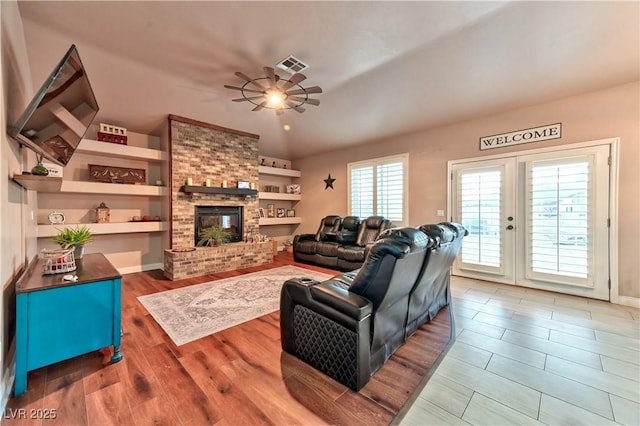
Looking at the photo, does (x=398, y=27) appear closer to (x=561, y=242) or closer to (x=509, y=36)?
(x=509, y=36)

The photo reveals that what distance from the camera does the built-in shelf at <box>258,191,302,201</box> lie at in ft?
22.9

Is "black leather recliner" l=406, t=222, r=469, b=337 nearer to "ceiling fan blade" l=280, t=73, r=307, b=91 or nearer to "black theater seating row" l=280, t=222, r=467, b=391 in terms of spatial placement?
"black theater seating row" l=280, t=222, r=467, b=391

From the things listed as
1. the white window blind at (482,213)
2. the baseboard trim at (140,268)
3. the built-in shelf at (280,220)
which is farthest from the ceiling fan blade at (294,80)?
the baseboard trim at (140,268)

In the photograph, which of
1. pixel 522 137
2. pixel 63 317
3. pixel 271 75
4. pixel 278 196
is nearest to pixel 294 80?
pixel 271 75

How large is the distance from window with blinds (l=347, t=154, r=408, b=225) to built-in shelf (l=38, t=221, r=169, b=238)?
172 inches

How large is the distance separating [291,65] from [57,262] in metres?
3.54

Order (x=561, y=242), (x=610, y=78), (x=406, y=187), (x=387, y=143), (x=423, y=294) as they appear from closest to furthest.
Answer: (x=423, y=294)
(x=610, y=78)
(x=561, y=242)
(x=406, y=187)
(x=387, y=143)

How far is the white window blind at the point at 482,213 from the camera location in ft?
14.1

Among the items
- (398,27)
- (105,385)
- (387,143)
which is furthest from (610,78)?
(105,385)

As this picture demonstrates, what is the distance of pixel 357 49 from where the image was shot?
342 cm

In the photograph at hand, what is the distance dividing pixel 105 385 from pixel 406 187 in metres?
5.41

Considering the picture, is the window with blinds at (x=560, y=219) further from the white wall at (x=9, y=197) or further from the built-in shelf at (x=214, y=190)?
the white wall at (x=9, y=197)

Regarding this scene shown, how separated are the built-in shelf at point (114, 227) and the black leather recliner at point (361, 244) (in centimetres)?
Answer: 360

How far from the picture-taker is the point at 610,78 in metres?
3.32
